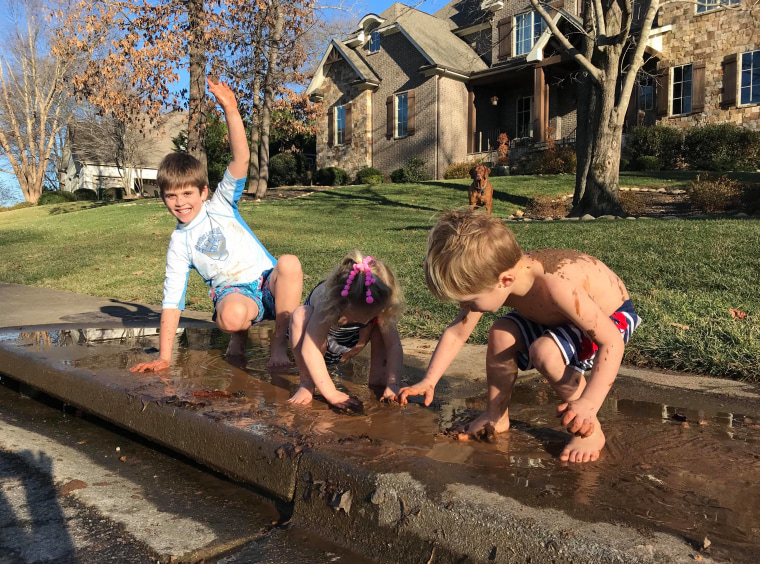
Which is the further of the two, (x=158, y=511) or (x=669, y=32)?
(x=669, y=32)

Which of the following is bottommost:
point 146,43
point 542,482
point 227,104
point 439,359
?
point 542,482

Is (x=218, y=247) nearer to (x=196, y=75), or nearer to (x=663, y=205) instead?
(x=663, y=205)

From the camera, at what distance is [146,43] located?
16.9 metres

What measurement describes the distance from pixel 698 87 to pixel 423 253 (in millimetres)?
16159

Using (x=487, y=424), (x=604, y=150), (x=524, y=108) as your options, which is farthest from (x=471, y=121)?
(x=487, y=424)

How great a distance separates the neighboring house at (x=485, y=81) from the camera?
1966cm

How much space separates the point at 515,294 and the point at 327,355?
130cm

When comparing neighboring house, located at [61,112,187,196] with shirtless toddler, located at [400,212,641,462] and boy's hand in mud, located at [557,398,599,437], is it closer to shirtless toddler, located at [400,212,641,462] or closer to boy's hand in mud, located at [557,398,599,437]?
shirtless toddler, located at [400,212,641,462]

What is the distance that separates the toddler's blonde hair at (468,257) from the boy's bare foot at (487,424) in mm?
518

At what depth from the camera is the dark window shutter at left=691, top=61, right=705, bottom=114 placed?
19.8 metres

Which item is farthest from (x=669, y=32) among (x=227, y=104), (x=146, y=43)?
(x=227, y=104)

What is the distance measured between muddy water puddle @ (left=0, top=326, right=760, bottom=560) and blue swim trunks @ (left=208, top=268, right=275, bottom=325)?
0.43 m

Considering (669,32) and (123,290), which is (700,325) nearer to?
(123,290)

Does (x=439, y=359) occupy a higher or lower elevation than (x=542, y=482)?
higher
